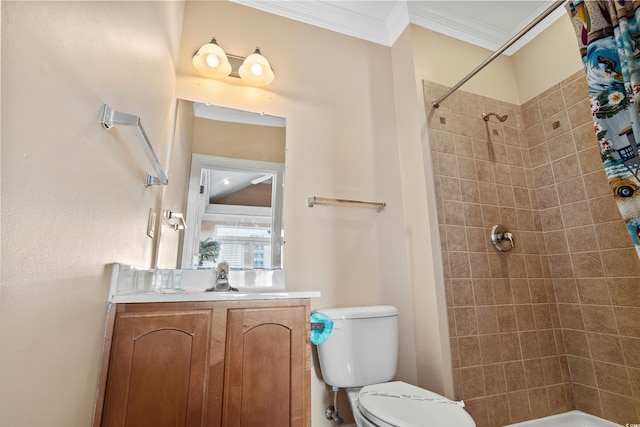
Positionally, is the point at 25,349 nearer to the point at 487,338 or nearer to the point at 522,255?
the point at 487,338

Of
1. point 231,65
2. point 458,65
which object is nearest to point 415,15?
point 458,65

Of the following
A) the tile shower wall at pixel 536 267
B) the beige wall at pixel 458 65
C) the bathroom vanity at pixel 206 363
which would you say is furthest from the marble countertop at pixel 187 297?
the beige wall at pixel 458 65

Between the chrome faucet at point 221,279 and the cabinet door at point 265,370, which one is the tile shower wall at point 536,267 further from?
the chrome faucet at point 221,279

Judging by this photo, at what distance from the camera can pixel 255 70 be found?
175 centimetres

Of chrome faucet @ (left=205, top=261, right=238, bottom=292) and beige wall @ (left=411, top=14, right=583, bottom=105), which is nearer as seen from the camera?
chrome faucet @ (left=205, top=261, right=238, bottom=292)

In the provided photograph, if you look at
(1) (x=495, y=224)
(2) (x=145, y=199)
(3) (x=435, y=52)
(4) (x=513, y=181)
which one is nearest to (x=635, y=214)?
(1) (x=495, y=224)

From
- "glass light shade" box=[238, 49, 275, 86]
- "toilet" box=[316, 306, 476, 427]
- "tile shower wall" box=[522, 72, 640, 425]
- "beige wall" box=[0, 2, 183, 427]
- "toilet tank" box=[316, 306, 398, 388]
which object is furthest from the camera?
"glass light shade" box=[238, 49, 275, 86]

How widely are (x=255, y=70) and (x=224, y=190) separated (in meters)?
0.73

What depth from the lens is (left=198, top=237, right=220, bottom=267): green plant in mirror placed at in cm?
153

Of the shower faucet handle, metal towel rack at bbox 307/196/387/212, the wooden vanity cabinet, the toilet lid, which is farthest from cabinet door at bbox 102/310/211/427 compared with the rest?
the shower faucet handle

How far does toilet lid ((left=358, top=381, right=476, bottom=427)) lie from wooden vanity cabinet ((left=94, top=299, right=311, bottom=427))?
0.26m

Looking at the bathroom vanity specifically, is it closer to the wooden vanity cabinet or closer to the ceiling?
the wooden vanity cabinet

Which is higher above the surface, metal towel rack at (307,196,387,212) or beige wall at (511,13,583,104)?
beige wall at (511,13,583,104)

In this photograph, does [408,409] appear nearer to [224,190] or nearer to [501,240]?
[501,240]
